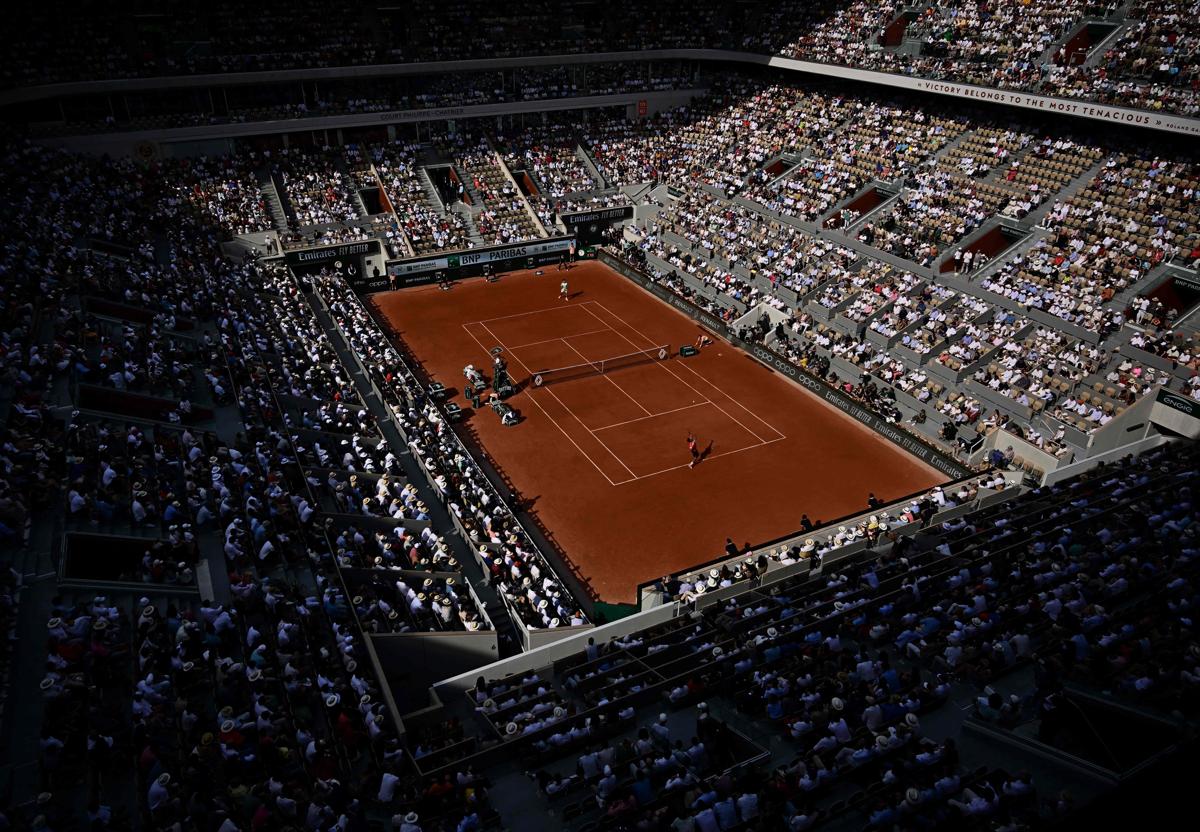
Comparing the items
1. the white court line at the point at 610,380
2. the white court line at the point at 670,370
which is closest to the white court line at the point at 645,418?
the white court line at the point at 610,380

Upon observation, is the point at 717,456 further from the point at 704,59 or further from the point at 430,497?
the point at 704,59

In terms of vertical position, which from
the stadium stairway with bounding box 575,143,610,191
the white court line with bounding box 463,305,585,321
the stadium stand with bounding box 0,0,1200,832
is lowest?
the stadium stand with bounding box 0,0,1200,832

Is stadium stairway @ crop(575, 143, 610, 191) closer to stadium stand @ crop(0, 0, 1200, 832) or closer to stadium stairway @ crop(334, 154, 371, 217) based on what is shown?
stadium stand @ crop(0, 0, 1200, 832)

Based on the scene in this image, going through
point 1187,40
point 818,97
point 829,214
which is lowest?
point 1187,40

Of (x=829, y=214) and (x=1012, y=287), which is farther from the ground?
(x=829, y=214)

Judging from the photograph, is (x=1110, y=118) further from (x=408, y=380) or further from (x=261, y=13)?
(x=261, y=13)

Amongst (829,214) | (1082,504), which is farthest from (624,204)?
(1082,504)

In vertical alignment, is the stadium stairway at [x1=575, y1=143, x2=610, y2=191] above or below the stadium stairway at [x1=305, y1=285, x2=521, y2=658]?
above

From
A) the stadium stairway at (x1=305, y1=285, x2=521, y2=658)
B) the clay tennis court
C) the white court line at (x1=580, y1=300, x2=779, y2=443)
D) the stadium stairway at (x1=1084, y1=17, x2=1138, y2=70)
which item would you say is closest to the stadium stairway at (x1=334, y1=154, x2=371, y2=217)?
the clay tennis court
